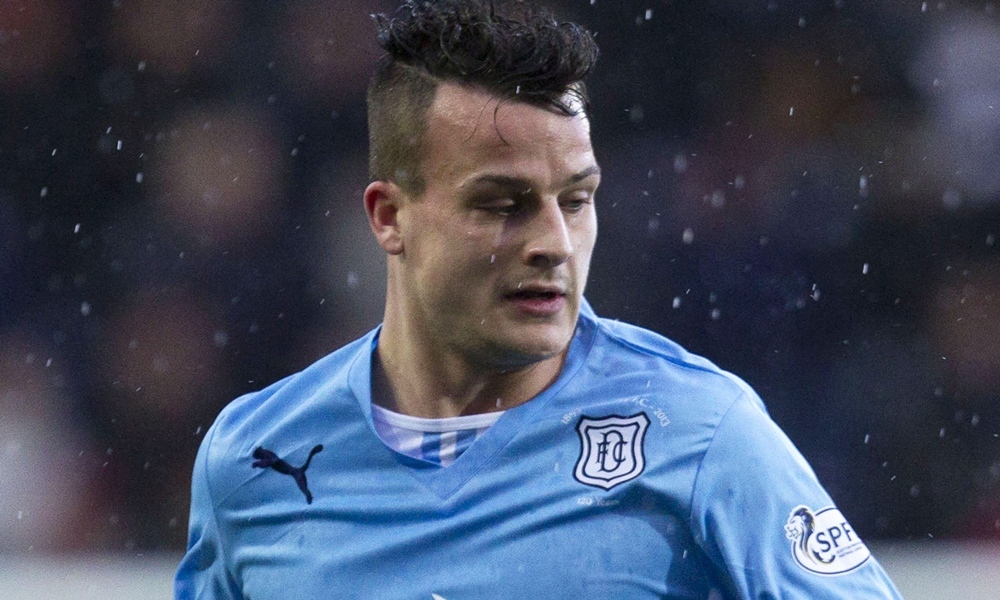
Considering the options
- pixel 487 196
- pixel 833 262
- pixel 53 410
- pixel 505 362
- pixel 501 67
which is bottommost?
pixel 53 410

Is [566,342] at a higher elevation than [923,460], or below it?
higher

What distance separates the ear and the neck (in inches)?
6.7

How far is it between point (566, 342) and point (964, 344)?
3.60 m

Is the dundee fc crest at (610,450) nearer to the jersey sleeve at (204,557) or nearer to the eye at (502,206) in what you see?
the eye at (502,206)

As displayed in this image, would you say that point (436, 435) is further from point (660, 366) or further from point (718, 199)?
point (718, 199)

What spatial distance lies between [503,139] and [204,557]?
1092 mm

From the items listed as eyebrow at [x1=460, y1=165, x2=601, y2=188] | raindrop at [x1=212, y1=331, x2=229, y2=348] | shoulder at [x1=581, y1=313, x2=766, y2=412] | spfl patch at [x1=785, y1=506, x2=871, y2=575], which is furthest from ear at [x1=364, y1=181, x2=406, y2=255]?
raindrop at [x1=212, y1=331, x2=229, y2=348]

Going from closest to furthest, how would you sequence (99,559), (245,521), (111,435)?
(245,521)
(99,559)
(111,435)

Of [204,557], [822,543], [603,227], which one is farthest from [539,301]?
[603,227]

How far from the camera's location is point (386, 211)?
113 inches

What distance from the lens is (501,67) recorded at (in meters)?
2.65

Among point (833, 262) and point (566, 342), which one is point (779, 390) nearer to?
point (833, 262)

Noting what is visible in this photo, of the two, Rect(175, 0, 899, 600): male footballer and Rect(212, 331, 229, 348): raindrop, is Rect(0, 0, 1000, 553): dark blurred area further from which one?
Rect(175, 0, 899, 600): male footballer

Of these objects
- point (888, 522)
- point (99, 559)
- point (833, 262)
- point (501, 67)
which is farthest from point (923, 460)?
point (501, 67)
